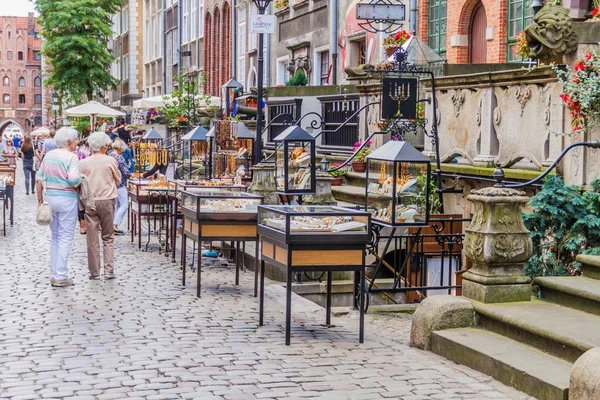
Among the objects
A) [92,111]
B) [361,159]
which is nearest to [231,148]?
[361,159]

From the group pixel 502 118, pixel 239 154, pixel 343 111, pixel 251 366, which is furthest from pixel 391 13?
pixel 251 366

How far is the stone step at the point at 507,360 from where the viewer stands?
6801 mm

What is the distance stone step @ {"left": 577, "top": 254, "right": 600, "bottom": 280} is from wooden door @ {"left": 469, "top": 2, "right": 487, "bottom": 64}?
10607 mm

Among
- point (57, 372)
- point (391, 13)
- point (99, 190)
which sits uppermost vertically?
point (391, 13)

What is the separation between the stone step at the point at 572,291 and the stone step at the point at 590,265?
0.21 feet

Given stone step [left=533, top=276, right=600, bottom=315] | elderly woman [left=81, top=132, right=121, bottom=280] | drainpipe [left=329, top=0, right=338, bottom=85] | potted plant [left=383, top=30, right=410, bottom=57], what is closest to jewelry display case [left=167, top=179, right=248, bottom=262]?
elderly woman [left=81, top=132, right=121, bottom=280]

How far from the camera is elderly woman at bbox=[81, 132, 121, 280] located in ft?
41.5

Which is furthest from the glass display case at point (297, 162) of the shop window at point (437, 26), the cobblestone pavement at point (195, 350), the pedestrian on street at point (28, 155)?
the pedestrian on street at point (28, 155)

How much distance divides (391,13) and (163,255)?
6454 mm

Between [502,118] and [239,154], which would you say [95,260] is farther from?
[239,154]

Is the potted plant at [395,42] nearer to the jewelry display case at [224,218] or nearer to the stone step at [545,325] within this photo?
the jewelry display case at [224,218]

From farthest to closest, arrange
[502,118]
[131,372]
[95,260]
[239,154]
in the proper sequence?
[239,154] < [95,260] < [502,118] < [131,372]

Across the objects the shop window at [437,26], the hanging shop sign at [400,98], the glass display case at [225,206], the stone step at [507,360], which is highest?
the shop window at [437,26]

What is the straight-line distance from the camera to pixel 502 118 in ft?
37.8
